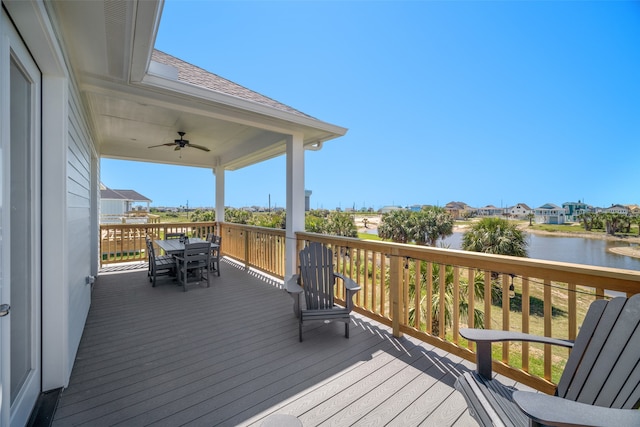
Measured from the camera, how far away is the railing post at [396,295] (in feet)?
9.34

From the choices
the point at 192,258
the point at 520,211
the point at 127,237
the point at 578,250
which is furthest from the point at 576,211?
the point at 127,237

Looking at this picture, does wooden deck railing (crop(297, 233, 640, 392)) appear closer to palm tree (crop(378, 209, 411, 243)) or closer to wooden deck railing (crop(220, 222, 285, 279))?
wooden deck railing (crop(220, 222, 285, 279))

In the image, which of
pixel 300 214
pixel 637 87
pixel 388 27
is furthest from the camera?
pixel 637 87

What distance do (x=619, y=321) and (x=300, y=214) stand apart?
3.82 meters

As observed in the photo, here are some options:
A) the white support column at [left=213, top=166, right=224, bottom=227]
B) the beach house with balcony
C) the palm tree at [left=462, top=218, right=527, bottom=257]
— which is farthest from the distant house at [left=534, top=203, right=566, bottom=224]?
the white support column at [left=213, top=166, right=224, bottom=227]

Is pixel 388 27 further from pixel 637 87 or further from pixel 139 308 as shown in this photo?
pixel 637 87

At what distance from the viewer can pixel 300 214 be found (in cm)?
465

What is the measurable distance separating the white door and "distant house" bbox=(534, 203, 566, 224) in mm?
15480

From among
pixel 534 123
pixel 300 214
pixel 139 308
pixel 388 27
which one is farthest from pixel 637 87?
pixel 139 308

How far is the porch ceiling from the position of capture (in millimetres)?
1979

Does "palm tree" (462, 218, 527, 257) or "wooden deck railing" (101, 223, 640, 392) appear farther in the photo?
"palm tree" (462, 218, 527, 257)

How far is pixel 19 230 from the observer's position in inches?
62.5

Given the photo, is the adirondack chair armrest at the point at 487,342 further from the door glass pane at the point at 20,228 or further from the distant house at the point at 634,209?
the distant house at the point at 634,209

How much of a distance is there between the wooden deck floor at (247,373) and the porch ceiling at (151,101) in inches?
104
